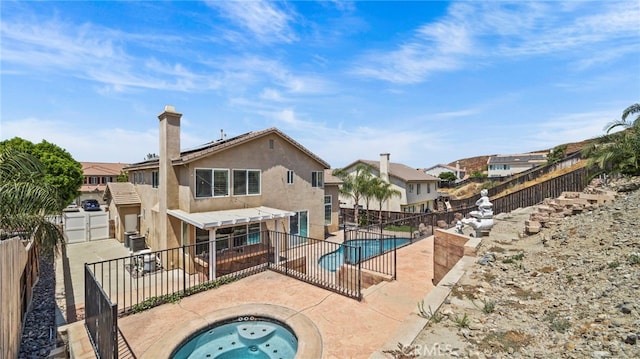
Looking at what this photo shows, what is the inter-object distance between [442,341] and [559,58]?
11625 mm

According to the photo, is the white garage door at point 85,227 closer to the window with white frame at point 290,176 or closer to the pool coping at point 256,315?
the window with white frame at point 290,176

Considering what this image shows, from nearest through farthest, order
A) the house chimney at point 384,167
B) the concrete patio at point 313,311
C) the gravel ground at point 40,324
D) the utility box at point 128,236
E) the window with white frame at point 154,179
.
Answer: the concrete patio at point 313,311 < the gravel ground at point 40,324 < the window with white frame at point 154,179 < the utility box at point 128,236 < the house chimney at point 384,167

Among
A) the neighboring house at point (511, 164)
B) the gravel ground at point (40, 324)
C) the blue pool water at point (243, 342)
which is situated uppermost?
the neighboring house at point (511, 164)

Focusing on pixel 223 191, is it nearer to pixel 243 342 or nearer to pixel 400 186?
pixel 243 342

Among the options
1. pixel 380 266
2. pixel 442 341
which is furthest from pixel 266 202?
pixel 442 341

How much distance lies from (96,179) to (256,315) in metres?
48.6

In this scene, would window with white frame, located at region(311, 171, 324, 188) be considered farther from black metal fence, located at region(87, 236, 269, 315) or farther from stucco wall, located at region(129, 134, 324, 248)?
black metal fence, located at region(87, 236, 269, 315)

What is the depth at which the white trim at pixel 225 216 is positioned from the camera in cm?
1053

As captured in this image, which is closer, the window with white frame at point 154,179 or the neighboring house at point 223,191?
the neighboring house at point 223,191

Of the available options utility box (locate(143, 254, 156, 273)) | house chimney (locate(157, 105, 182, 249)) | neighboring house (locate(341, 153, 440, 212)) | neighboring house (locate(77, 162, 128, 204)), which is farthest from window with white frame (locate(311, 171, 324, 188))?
neighboring house (locate(77, 162, 128, 204))

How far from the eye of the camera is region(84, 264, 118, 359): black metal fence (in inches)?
158

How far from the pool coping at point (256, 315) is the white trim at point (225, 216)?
421 centimetres

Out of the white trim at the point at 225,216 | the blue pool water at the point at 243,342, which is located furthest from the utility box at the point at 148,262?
the blue pool water at the point at 243,342

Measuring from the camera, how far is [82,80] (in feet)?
33.8
